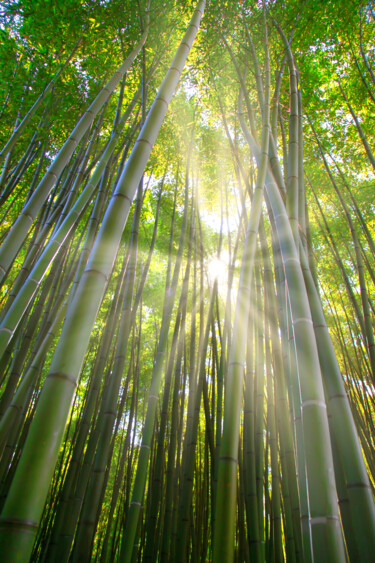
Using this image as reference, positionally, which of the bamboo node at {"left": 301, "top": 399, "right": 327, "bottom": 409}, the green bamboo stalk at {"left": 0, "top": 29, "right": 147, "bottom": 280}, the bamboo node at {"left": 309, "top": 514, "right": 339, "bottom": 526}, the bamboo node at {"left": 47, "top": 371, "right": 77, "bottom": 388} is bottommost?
the bamboo node at {"left": 309, "top": 514, "right": 339, "bottom": 526}

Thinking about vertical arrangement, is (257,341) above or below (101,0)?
below

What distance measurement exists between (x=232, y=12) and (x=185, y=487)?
10.8 feet

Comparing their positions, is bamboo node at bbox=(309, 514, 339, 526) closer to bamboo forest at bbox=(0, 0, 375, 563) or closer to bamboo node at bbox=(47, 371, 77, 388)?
bamboo forest at bbox=(0, 0, 375, 563)

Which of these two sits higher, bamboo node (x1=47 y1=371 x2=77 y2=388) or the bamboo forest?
the bamboo forest

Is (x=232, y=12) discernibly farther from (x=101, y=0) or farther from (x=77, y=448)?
(x=77, y=448)

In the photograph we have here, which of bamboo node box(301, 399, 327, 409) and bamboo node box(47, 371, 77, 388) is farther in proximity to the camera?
bamboo node box(301, 399, 327, 409)

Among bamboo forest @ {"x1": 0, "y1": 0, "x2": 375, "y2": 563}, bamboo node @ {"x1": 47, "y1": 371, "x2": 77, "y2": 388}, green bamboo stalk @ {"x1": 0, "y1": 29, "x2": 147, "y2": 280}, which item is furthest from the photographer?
green bamboo stalk @ {"x1": 0, "y1": 29, "x2": 147, "y2": 280}

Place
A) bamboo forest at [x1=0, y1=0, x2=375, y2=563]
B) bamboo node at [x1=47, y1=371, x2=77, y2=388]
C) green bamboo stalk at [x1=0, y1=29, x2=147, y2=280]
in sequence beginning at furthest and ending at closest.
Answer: green bamboo stalk at [x1=0, y1=29, x2=147, y2=280] < bamboo forest at [x1=0, y1=0, x2=375, y2=563] < bamboo node at [x1=47, y1=371, x2=77, y2=388]

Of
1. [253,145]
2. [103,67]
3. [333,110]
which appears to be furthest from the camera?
[333,110]

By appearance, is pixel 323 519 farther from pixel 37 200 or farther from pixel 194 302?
pixel 194 302

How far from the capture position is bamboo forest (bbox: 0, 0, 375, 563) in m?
0.77

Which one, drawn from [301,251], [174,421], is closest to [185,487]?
[174,421]

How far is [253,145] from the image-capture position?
1.65 m

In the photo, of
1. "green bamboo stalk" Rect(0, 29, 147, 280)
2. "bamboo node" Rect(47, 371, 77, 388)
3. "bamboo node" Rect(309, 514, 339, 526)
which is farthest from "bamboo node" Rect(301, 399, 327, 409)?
"green bamboo stalk" Rect(0, 29, 147, 280)
